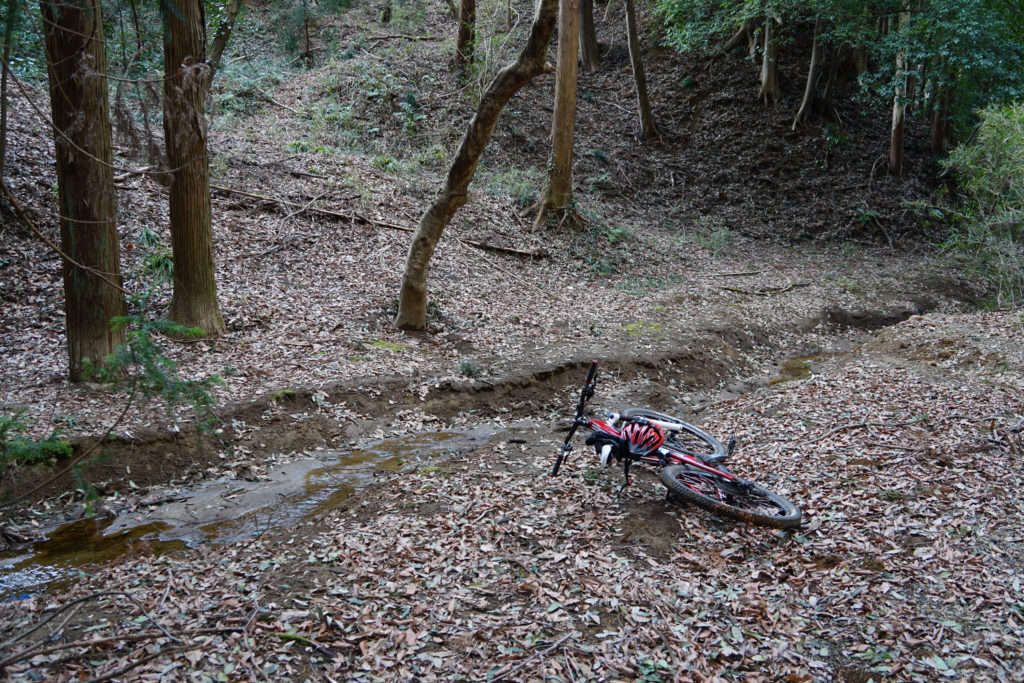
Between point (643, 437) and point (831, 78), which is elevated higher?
point (831, 78)

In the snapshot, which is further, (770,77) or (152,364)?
(770,77)

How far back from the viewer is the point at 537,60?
8.16 m

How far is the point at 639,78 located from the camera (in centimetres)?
1975

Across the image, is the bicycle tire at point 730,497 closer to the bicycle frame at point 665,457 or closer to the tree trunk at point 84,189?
the bicycle frame at point 665,457

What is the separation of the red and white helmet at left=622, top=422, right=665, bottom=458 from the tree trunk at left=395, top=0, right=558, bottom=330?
4.69 m

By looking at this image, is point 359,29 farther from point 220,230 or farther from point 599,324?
point 599,324

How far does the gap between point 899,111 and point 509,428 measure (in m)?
16.9

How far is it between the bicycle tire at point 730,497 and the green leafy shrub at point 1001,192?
923cm

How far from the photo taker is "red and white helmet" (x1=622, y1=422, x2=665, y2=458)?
535 cm

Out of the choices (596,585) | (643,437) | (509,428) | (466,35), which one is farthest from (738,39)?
(596,585)

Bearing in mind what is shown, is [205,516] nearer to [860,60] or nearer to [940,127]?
[940,127]

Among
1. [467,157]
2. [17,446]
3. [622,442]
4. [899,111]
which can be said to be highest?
[899,111]

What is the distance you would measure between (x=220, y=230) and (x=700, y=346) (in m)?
7.81

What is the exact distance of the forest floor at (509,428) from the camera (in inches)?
151
